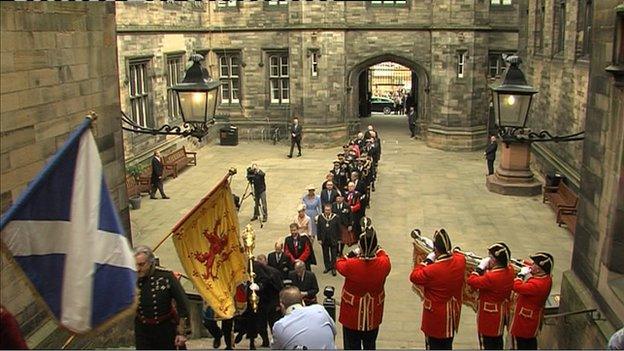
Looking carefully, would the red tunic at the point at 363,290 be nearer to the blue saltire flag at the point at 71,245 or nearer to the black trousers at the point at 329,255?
the blue saltire flag at the point at 71,245

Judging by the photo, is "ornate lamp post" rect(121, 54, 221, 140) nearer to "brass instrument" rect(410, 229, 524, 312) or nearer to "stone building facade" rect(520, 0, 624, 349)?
"brass instrument" rect(410, 229, 524, 312)

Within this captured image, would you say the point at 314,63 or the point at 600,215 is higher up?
the point at 314,63

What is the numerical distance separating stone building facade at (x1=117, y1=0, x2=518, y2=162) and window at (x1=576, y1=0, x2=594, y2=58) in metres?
8.43

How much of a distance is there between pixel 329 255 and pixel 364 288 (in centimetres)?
562

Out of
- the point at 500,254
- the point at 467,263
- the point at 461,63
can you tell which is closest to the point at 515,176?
the point at 461,63

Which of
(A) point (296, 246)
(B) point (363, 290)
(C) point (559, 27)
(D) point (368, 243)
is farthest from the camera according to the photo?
(C) point (559, 27)

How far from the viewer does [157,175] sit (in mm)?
17781

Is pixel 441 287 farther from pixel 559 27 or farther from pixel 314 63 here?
pixel 314 63

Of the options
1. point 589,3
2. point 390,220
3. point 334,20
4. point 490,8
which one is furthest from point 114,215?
point 490,8

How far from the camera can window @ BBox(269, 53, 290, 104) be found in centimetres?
2742

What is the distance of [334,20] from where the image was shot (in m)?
25.9

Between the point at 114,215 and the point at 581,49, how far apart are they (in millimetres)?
15042

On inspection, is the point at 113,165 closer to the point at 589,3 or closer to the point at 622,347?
the point at 622,347

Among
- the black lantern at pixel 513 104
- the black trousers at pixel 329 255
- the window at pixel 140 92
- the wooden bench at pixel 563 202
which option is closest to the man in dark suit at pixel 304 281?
the black lantern at pixel 513 104
